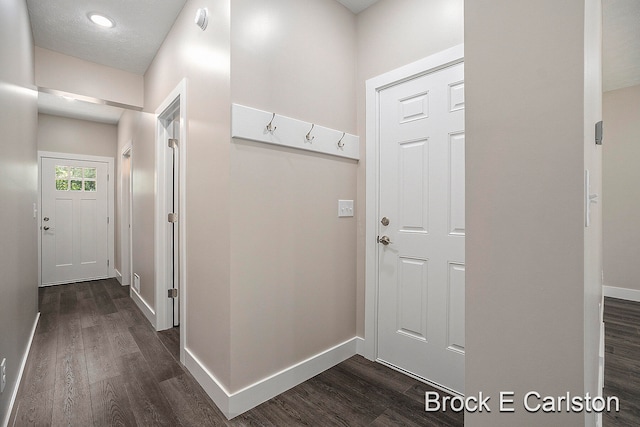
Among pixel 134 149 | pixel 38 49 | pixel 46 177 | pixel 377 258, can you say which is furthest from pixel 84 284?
pixel 377 258

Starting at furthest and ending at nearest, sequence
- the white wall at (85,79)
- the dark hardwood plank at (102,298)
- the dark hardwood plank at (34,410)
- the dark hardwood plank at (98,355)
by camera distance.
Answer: the dark hardwood plank at (102,298)
the white wall at (85,79)
the dark hardwood plank at (98,355)
the dark hardwood plank at (34,410)

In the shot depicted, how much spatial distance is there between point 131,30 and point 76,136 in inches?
122

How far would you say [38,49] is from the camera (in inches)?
112

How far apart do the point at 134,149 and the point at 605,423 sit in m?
4.78

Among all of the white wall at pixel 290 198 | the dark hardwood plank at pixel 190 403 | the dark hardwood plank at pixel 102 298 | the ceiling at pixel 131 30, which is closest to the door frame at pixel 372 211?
the white wall at pixel 290 198

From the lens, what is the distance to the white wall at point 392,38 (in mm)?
1849

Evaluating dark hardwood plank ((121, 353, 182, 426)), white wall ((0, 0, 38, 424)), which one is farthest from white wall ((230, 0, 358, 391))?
white wall ((0, 0, 38, 424))

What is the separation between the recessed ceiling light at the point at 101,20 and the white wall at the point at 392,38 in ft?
6.65

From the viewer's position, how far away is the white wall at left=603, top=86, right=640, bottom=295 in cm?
371

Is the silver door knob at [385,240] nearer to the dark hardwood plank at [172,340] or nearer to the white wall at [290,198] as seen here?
the white wall at [290,198]

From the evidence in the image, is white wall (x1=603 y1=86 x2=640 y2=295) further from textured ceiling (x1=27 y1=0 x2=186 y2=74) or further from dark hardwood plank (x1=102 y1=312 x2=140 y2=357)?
dark hardwood plank (x1=102 y1=312 x2=140 y2=357)

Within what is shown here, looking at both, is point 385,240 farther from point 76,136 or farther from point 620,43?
point 76,136

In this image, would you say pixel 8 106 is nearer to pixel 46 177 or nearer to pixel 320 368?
pixel 320 368

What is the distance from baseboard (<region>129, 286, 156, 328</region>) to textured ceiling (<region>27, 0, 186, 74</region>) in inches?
100
